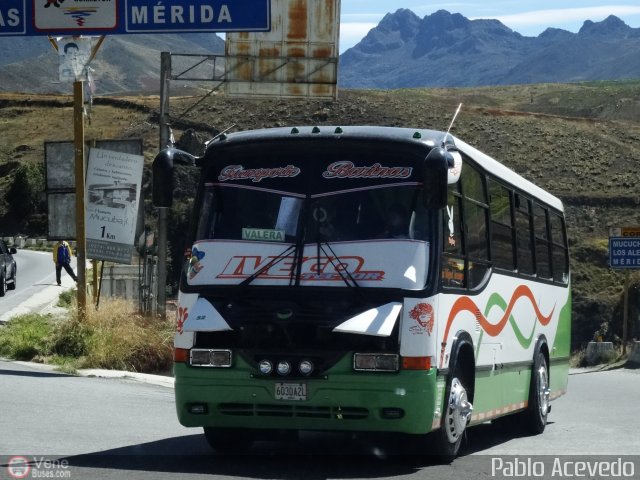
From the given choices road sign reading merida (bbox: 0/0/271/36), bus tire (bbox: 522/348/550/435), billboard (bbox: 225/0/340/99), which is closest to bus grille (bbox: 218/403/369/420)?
bus tire (bbox: 522/348/550/435)

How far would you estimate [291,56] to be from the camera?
26562 millimetres

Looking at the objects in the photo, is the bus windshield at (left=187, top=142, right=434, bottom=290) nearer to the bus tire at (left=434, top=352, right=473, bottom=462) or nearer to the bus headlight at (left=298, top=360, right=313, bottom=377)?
the bus headlight at (left=298, top=360, right=313, bottom=377)

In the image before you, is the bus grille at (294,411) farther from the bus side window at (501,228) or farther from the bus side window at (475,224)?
the bus side window at (501,228)

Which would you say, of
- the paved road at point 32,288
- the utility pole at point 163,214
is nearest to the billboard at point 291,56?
the utility pole at point 163,214

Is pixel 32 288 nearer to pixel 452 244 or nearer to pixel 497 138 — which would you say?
pixel 452 244

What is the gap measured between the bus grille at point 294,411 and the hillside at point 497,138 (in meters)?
39.1

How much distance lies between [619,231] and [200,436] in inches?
924

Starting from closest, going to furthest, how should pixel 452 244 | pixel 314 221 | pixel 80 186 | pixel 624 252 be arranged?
pixel 314 221
pixel 452 244
pixel 80 186
pixel 624 252

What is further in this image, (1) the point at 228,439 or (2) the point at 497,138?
(2) the point at 497,138

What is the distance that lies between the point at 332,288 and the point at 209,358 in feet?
3.81

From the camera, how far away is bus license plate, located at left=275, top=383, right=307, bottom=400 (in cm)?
962

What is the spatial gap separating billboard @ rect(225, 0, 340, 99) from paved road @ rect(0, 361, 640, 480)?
1112cm

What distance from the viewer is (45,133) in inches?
3866

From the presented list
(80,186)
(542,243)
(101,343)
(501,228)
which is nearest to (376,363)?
(501,228)
